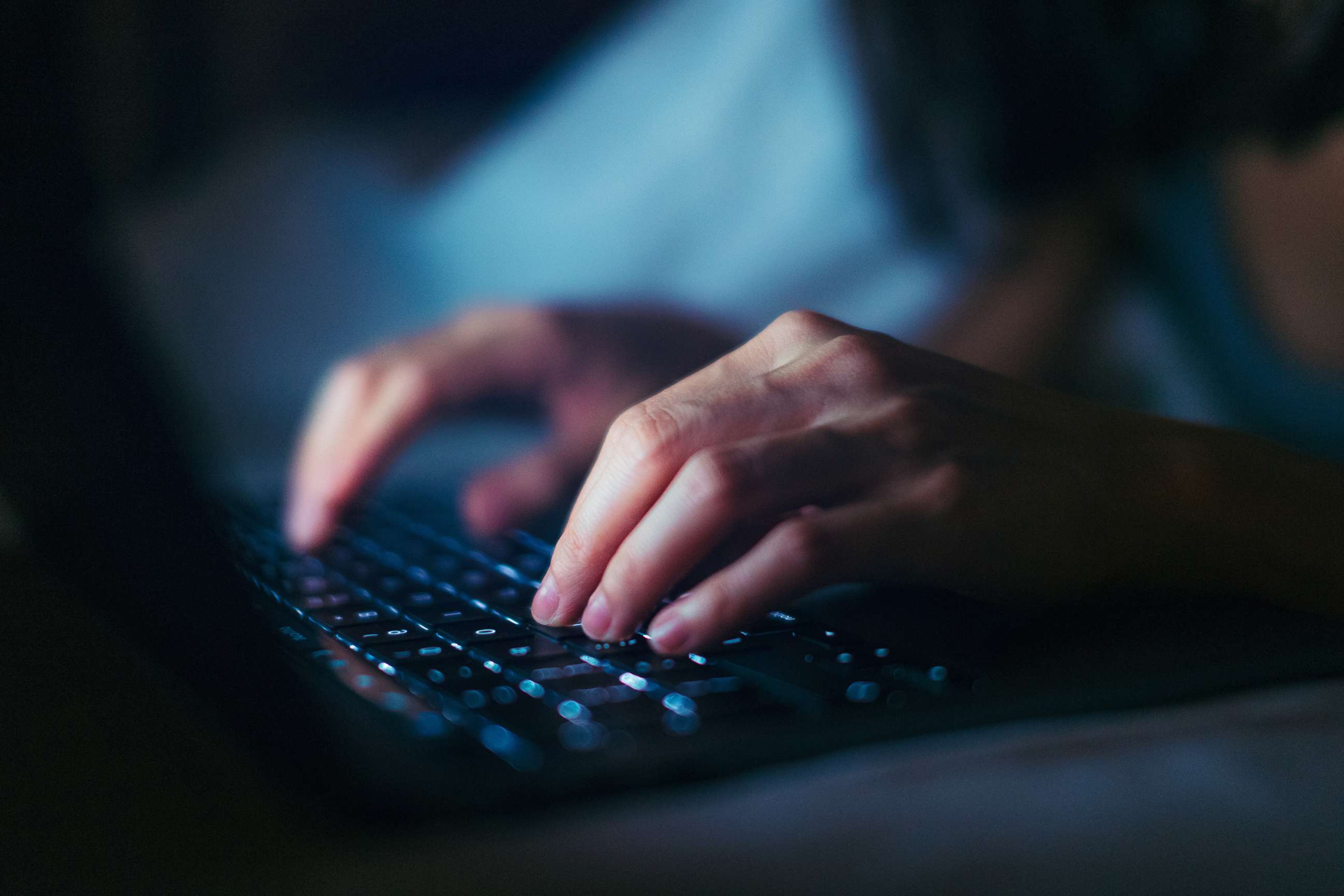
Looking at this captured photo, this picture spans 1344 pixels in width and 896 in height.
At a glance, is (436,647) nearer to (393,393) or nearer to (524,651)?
(524,651)

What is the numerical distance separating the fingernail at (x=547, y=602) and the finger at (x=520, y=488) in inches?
9.0

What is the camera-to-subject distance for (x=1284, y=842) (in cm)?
27

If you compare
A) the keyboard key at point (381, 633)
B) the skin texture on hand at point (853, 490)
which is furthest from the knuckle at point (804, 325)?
the keyboard key at point (381, 633)

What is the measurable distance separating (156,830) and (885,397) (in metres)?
0.33

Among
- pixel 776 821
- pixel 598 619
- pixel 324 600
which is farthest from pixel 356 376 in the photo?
pixel 776 821

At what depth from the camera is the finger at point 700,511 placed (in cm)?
38

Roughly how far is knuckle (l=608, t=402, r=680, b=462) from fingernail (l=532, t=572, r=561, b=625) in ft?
0.20

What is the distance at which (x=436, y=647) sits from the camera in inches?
14.4

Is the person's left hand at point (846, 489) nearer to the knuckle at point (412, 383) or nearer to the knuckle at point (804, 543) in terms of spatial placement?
the knuckle at point (804, 543)

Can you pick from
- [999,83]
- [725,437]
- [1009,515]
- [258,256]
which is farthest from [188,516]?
[999,83]

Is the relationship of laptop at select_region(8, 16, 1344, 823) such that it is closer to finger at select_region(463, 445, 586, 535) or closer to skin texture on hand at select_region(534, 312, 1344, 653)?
skin texture on hand at select_region(534, 312, 1344, 653)

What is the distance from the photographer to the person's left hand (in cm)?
38

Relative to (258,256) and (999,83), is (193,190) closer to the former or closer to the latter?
(258,256)

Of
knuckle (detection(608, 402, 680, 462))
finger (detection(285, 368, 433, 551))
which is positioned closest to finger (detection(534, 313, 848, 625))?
knuckle (detection(608, 402, 680, 462))
